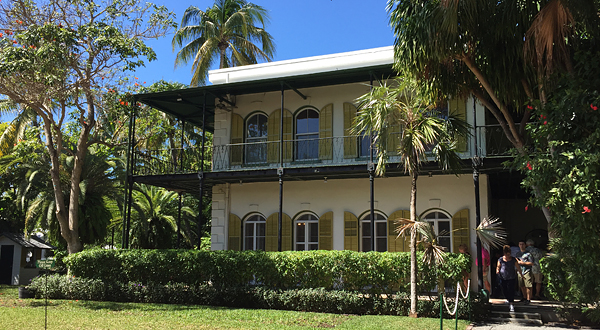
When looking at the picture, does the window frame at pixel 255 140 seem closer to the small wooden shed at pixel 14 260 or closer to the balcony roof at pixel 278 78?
the balcony roof at pixel 278 78

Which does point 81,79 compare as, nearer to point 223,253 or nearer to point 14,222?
point 223,253

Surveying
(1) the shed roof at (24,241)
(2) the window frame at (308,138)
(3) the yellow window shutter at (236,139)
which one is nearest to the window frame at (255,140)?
(3) the yellow window shutter at (236,139)

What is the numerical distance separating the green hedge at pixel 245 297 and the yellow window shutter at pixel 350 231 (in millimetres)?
3011

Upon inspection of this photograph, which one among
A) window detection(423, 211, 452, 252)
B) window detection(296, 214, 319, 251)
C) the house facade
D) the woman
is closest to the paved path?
the woman

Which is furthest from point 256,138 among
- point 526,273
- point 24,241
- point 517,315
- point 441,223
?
point 24,241

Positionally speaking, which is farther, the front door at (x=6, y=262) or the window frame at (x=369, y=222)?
the front door at (x=6, y=262)

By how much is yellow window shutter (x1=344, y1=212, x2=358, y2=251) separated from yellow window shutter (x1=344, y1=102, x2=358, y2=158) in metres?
1.84

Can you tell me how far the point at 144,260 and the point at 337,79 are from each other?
748cm

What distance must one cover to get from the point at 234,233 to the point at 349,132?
5024mm

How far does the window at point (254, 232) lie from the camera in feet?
54.4

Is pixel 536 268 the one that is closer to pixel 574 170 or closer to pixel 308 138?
pixel 574 170

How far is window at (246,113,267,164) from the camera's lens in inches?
661

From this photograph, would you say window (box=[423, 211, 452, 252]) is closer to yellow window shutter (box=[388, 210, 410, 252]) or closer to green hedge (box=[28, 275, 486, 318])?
yellow window shutter (box=[388, 210, 410, 252])

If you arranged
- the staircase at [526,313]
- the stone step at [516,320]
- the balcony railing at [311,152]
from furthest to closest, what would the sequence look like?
the balcony railing at [311,152] < the staircase at [526,313] < the stone step at [516,320]
